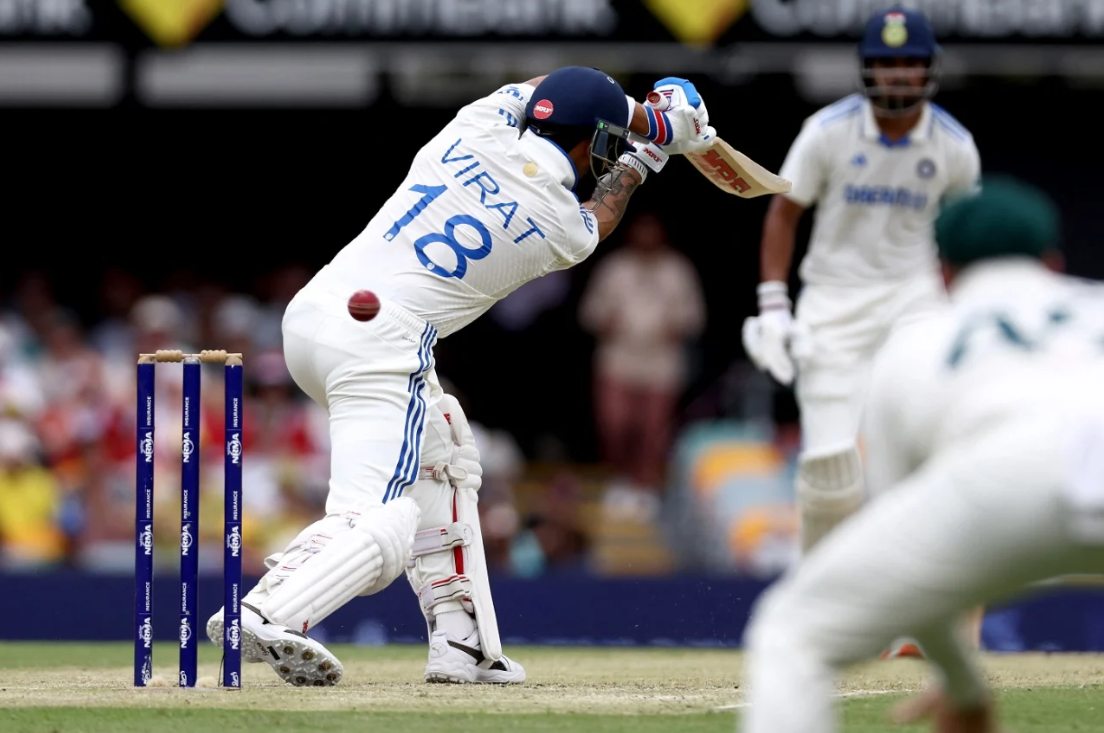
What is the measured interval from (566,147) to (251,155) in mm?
8062

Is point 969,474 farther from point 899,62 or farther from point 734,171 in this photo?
point 899,62

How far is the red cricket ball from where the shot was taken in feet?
15.3

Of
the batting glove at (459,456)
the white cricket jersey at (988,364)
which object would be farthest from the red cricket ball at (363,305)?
the white cricket jersey at (988,364)

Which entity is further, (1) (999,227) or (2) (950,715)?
Answer: (2) (950,715)

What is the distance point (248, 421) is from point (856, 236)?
4770 millimetres

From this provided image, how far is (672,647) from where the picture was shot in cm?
797

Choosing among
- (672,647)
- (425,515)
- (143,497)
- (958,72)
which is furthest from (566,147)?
(958,72)

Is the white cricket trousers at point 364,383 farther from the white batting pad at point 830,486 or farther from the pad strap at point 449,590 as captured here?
the white batting pad at point 830,486

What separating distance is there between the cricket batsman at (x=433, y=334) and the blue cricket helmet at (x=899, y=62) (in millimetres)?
972

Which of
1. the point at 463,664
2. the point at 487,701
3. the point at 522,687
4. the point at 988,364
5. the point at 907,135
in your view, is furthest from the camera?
the point at 907,135

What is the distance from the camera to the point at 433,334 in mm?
4867

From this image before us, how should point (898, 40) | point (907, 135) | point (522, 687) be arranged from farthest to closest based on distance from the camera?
point (907, 135) < point (898, 40) < point (522, 687)

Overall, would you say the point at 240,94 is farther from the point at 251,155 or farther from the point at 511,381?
the point at 511,381

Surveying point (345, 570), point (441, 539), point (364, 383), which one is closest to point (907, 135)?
point (441, 539)
